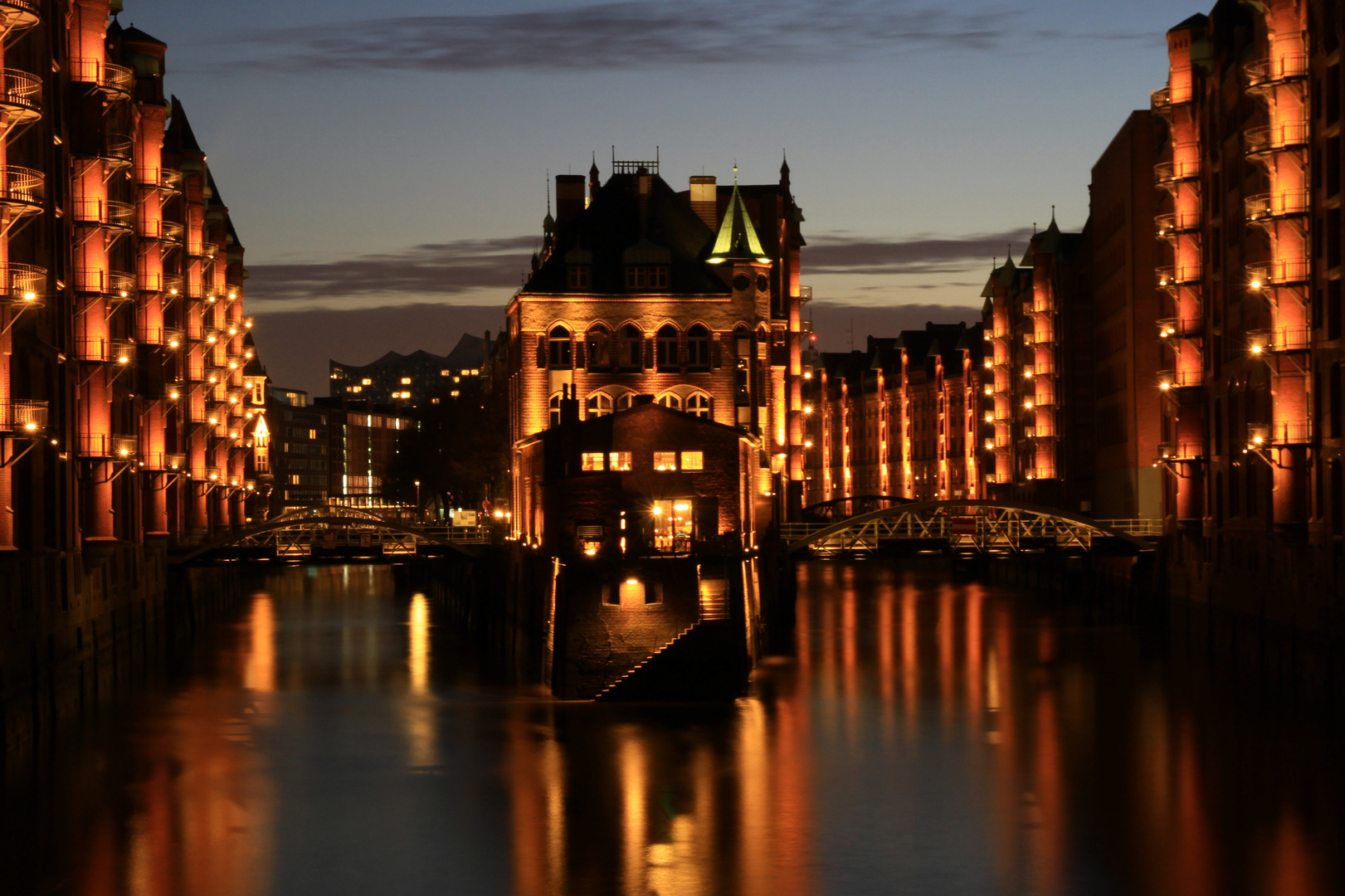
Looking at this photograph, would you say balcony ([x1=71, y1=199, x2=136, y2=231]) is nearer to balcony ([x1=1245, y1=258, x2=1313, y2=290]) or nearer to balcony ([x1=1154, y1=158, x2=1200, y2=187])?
balcony ([x1=1245, y1=258, x2=1313, y2=290])

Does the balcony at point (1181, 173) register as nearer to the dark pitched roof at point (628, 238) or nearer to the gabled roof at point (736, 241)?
the gabled roof at point (736, 241)

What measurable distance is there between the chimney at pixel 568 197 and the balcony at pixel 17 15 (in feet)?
166

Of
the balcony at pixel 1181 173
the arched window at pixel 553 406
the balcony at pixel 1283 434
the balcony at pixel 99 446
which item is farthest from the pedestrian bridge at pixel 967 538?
the balcony at pixel 99 446

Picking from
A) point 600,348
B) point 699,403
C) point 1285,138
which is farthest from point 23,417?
point 699,403

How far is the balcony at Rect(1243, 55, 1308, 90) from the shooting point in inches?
2350

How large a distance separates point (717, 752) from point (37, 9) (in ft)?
87.4

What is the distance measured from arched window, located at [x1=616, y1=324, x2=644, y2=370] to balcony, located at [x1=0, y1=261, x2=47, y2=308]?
1397 inches

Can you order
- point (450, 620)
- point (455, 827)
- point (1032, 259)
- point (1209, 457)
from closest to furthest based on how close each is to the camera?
point (455, 827) → point (1209, 457) → point (450, 620) → point (1032, 259)

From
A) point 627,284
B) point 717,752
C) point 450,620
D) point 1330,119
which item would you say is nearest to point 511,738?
point 717,752

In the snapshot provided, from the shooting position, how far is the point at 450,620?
9594 centimetres

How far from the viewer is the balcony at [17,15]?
149 feet

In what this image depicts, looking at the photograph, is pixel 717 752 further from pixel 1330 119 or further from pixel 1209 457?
pixel 1209 457

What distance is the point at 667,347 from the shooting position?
3344 inches

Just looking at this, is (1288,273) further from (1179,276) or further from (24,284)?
(24,284)
